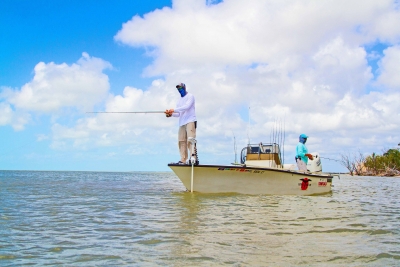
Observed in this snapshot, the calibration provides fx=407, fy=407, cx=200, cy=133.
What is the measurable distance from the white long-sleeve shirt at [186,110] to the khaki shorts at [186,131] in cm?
11

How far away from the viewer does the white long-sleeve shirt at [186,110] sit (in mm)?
10875

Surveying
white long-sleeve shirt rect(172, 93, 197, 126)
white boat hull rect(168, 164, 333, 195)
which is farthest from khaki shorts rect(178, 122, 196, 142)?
white boat hull rect(168, 164, 333, 195)

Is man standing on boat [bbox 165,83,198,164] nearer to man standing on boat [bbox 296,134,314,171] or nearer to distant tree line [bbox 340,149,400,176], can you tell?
man standing on boat [bbox 296,134,314,171]

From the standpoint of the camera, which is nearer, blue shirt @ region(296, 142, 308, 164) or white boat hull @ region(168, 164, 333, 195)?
white boat hull @ region(168, 164, 333, 195)

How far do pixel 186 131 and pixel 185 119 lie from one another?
35 centimetres

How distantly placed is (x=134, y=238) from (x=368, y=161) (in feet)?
255

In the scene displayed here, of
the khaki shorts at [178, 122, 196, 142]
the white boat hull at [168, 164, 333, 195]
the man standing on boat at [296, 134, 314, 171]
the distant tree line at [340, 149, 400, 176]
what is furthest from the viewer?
the distant tree line at [340, 149, 400, 176]

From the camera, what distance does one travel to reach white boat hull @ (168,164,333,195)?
1111 cm

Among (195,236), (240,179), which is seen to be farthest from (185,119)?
(195,236)

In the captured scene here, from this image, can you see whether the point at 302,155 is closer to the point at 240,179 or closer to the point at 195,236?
the point at 240,179

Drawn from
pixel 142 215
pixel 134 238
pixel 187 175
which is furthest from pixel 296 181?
pixel 134 238

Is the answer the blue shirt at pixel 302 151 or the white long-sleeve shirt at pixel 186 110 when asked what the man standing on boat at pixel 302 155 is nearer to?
the blue shirt at pixel 302 151

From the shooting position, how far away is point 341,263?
12.9 feet

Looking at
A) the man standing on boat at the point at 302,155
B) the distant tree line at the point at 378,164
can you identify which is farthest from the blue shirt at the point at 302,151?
the distant tree line at the point at 378,164
